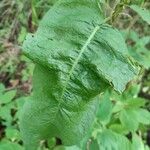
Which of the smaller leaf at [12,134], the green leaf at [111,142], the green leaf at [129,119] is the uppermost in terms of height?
the green leaf at [111,142]

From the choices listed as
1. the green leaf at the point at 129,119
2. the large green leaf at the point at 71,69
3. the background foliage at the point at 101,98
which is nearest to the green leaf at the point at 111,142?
the background foliage at the point at 101,98

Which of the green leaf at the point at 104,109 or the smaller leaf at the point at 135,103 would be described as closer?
the green leaf at the point at 104,109

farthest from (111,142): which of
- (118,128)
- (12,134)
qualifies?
(12,134)

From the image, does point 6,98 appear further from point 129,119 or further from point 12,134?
point 129,119

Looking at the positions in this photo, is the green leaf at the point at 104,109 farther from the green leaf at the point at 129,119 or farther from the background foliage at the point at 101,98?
the green leaf at the point at 129,119

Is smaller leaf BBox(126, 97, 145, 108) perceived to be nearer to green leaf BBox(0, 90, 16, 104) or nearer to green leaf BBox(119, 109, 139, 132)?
green leaf BBox(119, 109, 139, 132)

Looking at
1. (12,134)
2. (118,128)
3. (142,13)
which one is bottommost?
(12,134)

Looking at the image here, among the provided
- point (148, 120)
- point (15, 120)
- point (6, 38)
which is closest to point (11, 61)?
point (6, 38)

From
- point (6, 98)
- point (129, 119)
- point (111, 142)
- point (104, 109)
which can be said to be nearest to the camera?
point (111, 142)
